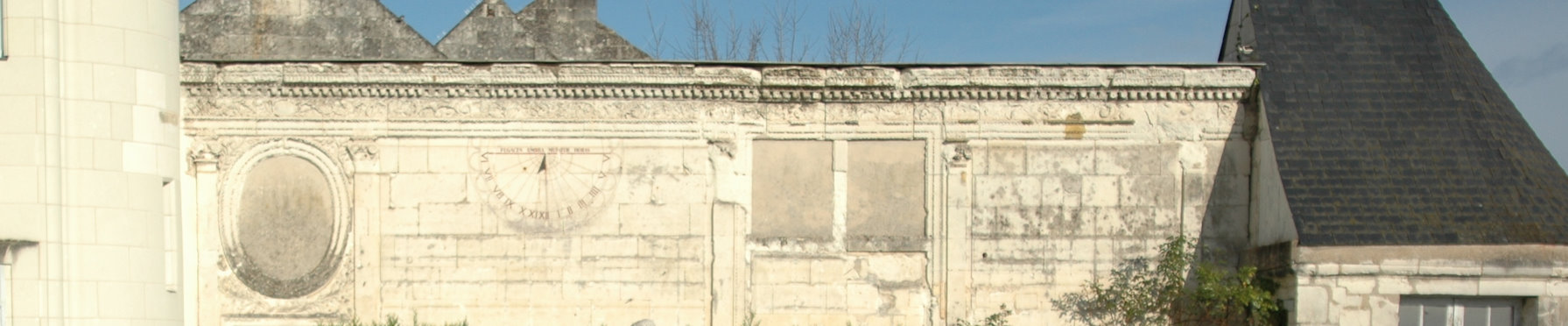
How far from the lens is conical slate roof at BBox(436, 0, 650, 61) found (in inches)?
575

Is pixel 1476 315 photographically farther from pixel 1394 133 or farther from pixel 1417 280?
pixel 1394 133

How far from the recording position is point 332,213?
11.8 meters

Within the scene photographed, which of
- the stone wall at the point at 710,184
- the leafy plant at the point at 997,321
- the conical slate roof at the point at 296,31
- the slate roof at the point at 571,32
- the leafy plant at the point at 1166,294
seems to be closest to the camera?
the leafy plant at the point at 1166,294

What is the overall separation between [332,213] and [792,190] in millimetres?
3564

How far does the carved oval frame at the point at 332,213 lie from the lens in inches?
463

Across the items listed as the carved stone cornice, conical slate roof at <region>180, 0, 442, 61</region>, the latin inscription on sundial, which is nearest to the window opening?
the carved stone cornice

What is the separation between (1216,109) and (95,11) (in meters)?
7.89

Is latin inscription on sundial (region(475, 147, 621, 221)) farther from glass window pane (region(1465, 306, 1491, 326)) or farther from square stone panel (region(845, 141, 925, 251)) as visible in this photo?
glass window pane (region(1465, 306, 1491, 326))

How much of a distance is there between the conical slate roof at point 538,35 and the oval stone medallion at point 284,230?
3.03 metres

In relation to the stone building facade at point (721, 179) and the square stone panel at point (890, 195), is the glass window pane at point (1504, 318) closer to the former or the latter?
the stone building facade at point (721, 179)

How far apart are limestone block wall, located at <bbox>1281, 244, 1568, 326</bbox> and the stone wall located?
1157 mm

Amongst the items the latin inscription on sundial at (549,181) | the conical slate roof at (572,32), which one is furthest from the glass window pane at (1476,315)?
the conical slate roof at (572,32)

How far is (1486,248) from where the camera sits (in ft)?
34.7

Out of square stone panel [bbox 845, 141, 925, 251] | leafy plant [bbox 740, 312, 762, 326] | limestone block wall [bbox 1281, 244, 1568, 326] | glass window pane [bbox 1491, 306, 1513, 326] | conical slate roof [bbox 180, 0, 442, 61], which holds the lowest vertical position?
leafy plant [bbox 740, 312, 762, 326]
